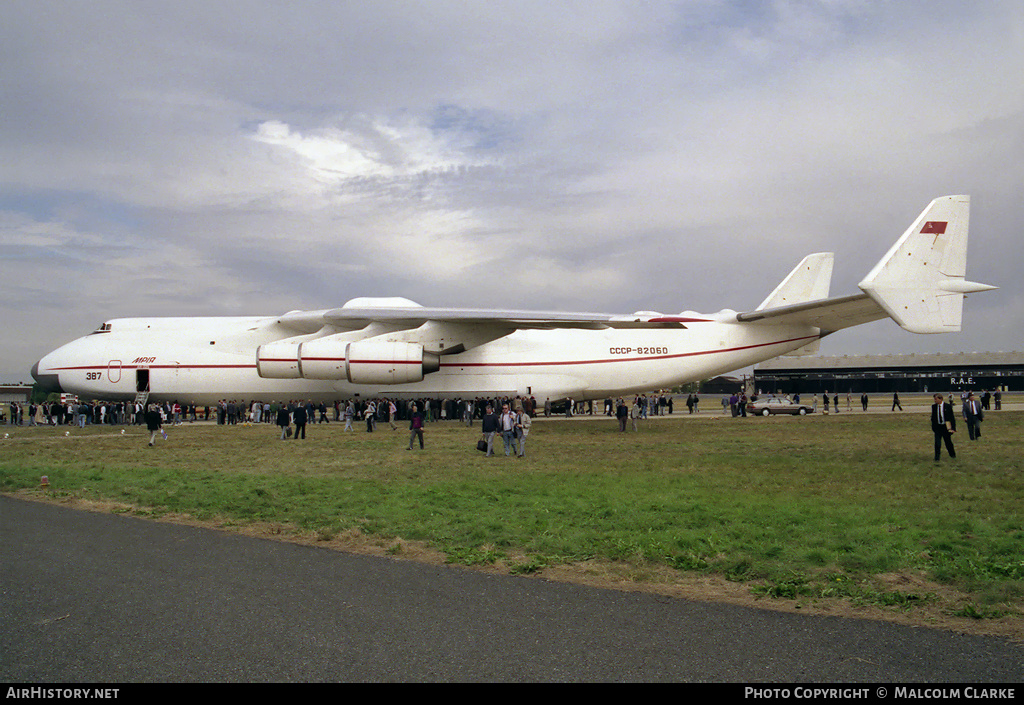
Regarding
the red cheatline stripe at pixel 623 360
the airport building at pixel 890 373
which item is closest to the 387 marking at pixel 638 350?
the red cheatline stripe at pixel 623 360

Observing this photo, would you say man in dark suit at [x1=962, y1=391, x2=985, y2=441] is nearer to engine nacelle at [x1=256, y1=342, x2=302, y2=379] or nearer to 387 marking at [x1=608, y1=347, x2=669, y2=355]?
387 marking at [x1=608, y1=347, x2=669, y2=355]

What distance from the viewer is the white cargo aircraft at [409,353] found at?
23250mm

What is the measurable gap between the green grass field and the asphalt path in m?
0.79

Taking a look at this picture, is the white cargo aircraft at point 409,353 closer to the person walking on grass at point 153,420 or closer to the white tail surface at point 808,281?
the white tail surface at point 808,281

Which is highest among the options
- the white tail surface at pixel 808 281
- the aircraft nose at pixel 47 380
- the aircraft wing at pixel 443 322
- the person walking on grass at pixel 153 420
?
the white tail surface at pixel 808 281

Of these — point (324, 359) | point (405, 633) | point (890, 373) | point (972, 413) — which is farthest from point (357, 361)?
Result: point (890, 373)

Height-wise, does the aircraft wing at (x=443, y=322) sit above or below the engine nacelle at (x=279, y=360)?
above

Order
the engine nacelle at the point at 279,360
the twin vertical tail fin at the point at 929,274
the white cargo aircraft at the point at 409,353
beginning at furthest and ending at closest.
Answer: the engine nacelle at the point at 279,360 → the white cargo aircraft at the point at 409,353 → the twin vertical tail fin at the point at 929,274

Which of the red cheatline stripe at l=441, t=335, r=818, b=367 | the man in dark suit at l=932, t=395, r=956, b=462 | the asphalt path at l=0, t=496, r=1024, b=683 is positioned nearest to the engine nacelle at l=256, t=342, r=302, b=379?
the red cheatline stripe at l=441, t=335, r=818, b=367

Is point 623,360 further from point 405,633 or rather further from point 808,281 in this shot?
point 405,633

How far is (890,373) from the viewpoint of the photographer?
74875 mm

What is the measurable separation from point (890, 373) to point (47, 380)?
73.5 meters

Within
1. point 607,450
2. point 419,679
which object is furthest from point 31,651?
point 607,450

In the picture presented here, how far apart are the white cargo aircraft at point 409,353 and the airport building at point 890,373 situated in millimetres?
46593
